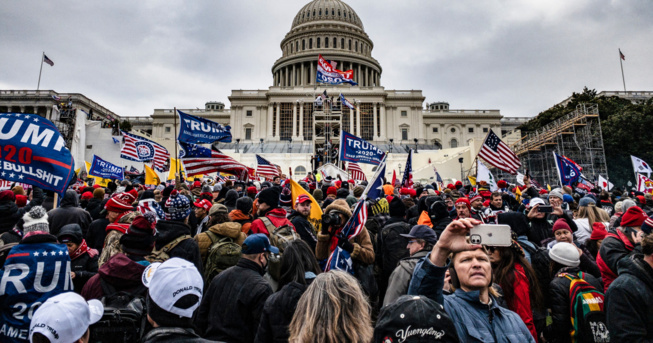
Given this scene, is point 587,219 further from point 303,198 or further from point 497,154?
point 497,154

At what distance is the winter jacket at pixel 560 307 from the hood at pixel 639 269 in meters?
0.50

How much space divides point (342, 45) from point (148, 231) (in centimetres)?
7659

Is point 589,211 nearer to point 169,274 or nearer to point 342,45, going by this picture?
point 169,274

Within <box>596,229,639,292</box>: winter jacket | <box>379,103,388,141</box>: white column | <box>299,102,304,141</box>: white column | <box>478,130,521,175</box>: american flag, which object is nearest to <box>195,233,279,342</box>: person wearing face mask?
<box>596,229,639,292</box>: winter jacket

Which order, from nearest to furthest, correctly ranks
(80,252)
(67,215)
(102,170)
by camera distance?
(80,252), (67,215), (102,170)

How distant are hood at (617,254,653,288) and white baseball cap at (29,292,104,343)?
3476mm

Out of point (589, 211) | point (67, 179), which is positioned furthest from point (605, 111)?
point (67, 179)

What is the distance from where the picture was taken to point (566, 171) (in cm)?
1170

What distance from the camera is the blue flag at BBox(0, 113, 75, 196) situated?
490 cm

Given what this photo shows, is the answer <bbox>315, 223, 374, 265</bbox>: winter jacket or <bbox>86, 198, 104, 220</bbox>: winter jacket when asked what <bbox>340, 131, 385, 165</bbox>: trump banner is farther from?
<bbox>315, 223, 374, 265</bbox>: winter jacket

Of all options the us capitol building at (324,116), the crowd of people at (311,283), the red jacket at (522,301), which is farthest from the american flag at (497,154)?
the us capitol building at (324,116)

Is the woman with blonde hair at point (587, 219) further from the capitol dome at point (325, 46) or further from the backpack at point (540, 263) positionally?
the capitol dome at point (325, 46)

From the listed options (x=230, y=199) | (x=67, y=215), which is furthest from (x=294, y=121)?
(x=67, y=215)

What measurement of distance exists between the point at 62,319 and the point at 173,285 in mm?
559
